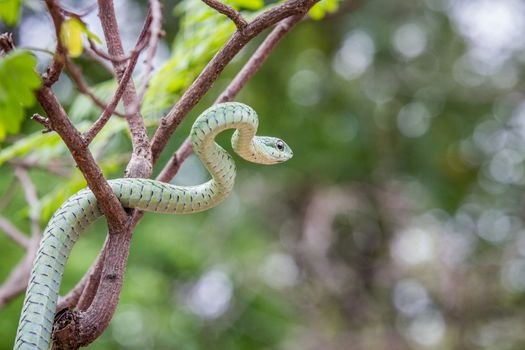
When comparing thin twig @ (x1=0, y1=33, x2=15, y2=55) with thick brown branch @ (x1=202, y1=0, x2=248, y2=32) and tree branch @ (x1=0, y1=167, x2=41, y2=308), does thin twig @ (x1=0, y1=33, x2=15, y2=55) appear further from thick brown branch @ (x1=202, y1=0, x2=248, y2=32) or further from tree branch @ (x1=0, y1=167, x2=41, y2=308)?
tree branch @ (x1=0, y1=167, x2=41, y2=308)

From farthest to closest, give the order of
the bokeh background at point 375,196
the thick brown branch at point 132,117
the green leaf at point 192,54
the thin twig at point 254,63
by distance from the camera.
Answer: the bokeh background at point 375,196
the green leaf at point 192,54
the thin twig at point 254,63
the thick brown branch at point 132,117

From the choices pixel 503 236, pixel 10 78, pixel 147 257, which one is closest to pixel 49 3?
pixel 10 78

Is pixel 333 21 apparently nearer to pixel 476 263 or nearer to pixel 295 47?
pixel 295 47

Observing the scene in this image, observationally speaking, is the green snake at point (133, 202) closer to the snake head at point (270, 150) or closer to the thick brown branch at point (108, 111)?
the snake head at point (270, 150)

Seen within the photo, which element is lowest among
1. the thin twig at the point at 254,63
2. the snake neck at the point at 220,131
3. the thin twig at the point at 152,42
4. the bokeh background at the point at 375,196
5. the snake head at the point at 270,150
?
the snake neck at the point at 220,131

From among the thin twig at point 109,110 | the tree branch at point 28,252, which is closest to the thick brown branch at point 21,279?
the tree branch at point 28,252

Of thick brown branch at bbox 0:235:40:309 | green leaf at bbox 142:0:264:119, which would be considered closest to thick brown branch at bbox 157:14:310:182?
green leaf at bbox 142:0:264:119

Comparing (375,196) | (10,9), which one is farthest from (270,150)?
(375,196)
